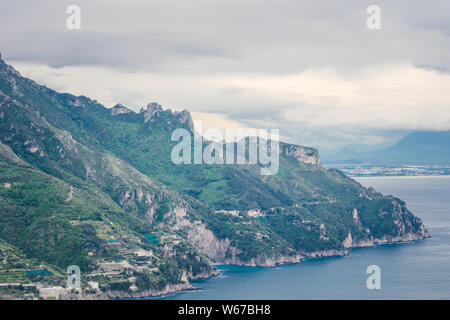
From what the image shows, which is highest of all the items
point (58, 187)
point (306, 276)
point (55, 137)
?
point (55, 137)
